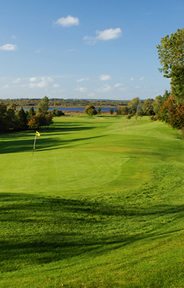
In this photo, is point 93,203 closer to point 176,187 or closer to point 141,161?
point 176,187

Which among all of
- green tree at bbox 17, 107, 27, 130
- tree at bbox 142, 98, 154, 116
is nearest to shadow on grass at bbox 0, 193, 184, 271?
green tree at bbox 17, 107, 27, 130

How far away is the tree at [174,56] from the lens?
2452 centimetres

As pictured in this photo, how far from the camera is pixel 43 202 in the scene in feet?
36.7

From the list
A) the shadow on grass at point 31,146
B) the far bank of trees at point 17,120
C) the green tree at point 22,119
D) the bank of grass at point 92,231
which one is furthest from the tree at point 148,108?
the bank of grass at point 92,231

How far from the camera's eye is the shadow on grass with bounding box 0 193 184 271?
23.3 feet

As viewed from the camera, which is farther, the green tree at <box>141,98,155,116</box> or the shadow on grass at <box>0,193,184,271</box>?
the green tree at <box>141,98,155,116</box>

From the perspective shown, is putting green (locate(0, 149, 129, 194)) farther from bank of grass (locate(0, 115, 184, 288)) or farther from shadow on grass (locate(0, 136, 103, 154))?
shadow on grass (locate(0, 136, 103, 154))

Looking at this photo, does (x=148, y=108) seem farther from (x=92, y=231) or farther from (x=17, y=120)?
(x=92, y=231)

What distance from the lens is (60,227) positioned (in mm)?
8938

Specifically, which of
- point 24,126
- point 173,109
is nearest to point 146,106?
point 24,126

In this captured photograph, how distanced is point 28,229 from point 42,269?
2451 millimetres

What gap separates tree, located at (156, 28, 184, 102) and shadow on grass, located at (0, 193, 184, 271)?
17881mm

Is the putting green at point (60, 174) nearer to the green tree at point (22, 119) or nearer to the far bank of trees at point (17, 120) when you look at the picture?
the far bank of trees at point (17, 120)

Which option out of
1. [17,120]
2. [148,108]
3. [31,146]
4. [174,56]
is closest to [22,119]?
[17,120]
